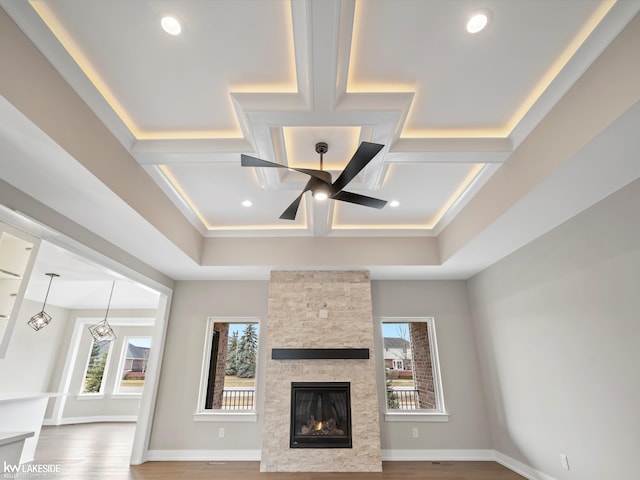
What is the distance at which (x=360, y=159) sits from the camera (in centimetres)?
240

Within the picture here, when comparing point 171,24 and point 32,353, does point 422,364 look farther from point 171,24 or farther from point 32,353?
point 32,353

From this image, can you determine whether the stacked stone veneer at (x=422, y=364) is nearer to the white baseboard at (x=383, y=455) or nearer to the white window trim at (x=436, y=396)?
the white window trim at (x=436, y=396)

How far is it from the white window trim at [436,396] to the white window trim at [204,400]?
2050 millimetres

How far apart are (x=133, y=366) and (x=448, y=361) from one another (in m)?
8.42

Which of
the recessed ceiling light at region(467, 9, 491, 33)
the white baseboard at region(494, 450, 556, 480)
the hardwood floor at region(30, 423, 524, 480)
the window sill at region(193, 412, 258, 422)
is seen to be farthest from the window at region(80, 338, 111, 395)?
the recessed ceiling light at region(467, 9, 491, 33)

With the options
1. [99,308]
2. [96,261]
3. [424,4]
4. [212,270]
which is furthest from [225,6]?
[99,308]

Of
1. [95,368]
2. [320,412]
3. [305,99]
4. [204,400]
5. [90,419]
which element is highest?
[305,99]

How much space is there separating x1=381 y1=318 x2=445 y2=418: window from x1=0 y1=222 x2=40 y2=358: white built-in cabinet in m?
4.61

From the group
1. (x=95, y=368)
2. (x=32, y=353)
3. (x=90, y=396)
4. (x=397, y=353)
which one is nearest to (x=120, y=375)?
(x=95, y=368)

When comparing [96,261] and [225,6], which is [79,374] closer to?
[96,261]

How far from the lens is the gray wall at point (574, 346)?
277cm

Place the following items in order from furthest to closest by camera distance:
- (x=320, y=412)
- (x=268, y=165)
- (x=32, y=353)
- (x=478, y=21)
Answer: (x=32, y=353) < (x=320, y=412) < (x=268, y=165) < (x=478, y=21)

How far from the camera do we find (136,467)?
450 cm

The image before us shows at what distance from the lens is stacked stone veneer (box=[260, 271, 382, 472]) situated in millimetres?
4477
